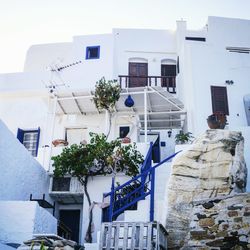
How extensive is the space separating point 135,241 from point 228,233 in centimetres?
198

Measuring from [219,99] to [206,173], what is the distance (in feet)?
23.7

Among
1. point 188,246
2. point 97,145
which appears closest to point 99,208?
point 97,145

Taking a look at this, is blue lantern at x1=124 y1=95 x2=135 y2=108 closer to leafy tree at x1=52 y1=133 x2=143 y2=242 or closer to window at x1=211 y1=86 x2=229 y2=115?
leafy tree at x1=52 y1=133 x2=143 y2=242

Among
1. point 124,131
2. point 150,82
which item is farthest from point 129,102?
point 150,82

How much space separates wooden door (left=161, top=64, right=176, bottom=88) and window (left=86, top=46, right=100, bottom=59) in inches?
138

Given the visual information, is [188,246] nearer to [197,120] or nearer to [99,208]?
[99,208]

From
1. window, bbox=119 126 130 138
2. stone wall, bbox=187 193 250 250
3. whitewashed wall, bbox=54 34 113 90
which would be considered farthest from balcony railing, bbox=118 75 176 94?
stone wall, bbox=187 193 250 250

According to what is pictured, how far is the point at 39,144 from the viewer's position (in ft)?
56.7

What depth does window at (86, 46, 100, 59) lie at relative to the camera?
1877cm

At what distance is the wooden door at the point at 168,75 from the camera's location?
18.5 meters

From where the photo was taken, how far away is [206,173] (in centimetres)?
929

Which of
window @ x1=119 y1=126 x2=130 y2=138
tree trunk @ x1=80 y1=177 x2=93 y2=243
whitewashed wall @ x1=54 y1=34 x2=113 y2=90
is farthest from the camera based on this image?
whitewashed wall @ x1=54 y1=34 x2=113 y2=90

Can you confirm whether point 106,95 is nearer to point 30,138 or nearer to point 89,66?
point 89,66

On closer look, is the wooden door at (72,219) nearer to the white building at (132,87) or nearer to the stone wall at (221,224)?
the white building at (132,87)
